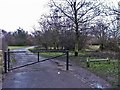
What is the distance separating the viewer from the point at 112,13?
57.0 feet

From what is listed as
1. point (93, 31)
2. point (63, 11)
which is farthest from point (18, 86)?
point (93, 31)

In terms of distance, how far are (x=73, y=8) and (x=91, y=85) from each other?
84.5 ft

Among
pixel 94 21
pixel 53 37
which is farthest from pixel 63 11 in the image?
pixel 53 37

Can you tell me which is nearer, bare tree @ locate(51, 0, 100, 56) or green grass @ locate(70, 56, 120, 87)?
green grass @ locate(70, 56, 120, 87)

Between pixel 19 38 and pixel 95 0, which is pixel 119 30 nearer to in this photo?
pixel 95 0

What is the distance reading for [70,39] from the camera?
149 feet

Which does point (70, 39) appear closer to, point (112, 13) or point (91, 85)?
point (112, 13)

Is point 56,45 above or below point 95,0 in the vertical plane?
below

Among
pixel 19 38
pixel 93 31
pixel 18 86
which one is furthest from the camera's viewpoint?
pixel 19 38

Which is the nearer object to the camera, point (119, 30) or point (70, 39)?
point (119, 30)

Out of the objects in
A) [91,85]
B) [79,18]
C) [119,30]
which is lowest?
[91,85]

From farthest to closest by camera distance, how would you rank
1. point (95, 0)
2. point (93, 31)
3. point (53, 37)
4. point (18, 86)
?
point (53, 37) < point (93, 31) < point (95, 0) < point (18, 86)

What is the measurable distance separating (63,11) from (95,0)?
166 inches

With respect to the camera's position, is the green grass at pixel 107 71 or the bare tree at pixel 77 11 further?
the bare tree at pixel 77 11
